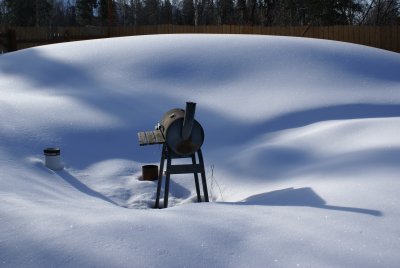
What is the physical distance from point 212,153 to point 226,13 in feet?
106

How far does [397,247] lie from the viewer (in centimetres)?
306

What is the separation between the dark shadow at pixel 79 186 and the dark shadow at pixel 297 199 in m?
1.47

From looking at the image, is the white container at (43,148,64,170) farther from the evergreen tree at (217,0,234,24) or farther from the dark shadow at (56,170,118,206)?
the evergreen tree at (217,0,234,24)

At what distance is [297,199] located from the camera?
4152mm

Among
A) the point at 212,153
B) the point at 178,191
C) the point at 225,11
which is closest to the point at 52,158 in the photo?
the point at 178,191

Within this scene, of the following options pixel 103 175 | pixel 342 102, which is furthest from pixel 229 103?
pixel 103 175

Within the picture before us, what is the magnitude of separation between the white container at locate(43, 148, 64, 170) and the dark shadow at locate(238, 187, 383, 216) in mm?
2098

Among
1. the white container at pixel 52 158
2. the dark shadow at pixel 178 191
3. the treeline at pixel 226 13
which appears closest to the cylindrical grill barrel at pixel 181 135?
the dark shadow at pixel 178 191

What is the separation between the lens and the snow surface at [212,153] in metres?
3.01

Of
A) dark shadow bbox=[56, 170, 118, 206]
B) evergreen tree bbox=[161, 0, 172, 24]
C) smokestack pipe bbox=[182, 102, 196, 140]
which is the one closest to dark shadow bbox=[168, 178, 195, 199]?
dark shadow bbox=[56, 170, 118, 206]

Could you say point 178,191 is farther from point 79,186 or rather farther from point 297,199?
point 297,199

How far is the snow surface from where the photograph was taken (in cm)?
301

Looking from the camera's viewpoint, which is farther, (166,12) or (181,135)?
(166,12)

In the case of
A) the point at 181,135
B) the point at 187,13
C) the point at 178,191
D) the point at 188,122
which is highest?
the point at 187,13
